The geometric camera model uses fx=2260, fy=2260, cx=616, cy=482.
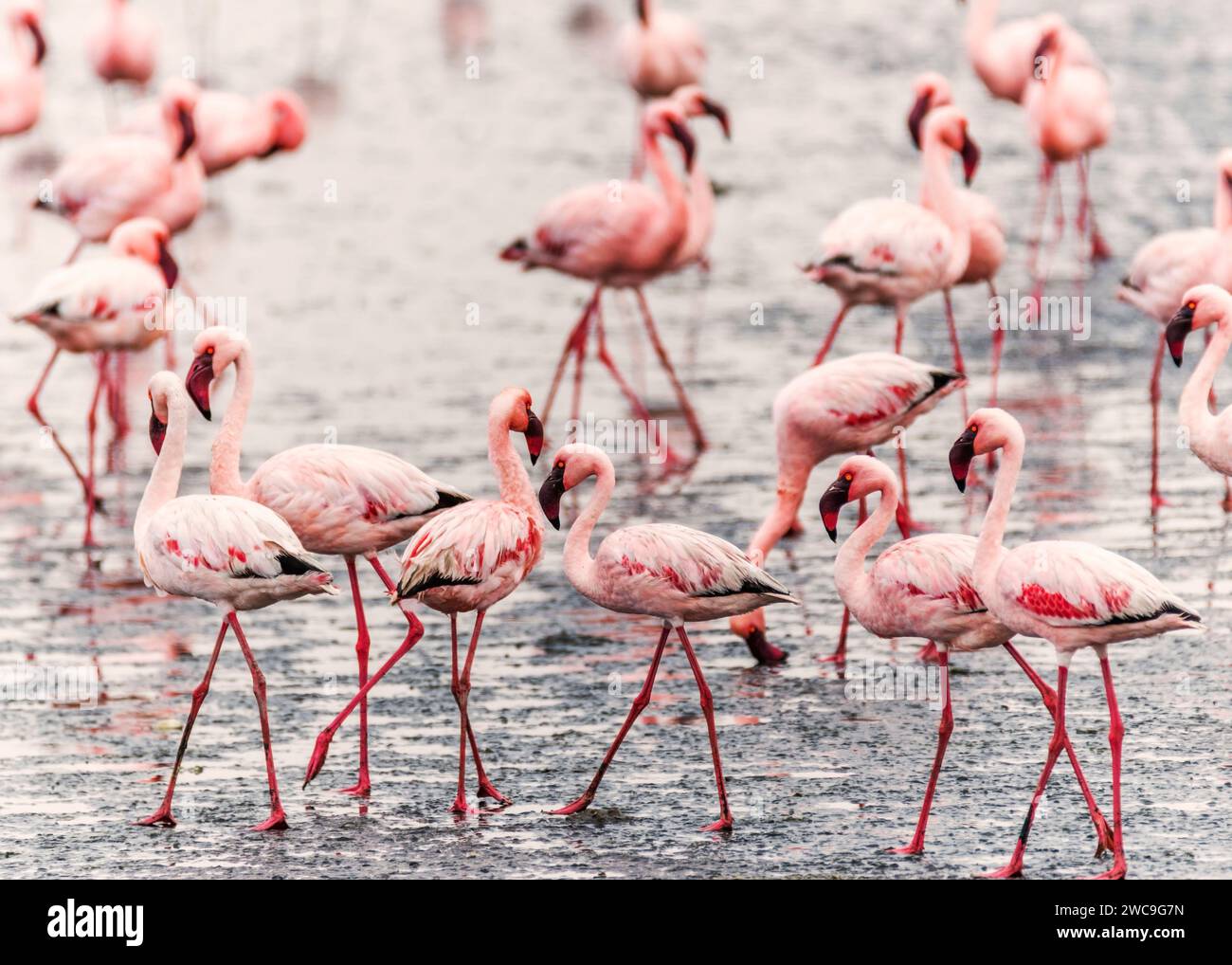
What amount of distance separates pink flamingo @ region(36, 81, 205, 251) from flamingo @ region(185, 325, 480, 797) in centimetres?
503

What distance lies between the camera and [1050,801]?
688cm

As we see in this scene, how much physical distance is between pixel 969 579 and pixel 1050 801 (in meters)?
0.73

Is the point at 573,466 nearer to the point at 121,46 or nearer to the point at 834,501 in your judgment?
the point at 834,501

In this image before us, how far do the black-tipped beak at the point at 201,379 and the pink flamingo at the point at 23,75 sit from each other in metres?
8.70

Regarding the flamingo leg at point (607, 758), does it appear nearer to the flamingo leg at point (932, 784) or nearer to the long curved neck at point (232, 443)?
the flamingo leg at point (932, 784)

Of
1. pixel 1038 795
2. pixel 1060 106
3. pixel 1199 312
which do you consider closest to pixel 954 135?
pixel 1199 312

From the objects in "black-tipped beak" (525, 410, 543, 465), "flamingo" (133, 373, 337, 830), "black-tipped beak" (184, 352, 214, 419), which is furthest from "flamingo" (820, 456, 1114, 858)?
"black-tipped beak" (184, 352, 214, 419)

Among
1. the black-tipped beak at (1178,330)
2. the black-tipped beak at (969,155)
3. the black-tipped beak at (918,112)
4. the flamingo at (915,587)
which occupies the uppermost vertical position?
the black-tipped beak at (918,112)

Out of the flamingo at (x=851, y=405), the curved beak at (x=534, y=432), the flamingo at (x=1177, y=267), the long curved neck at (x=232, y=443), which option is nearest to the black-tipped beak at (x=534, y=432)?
the curved beak at (x=534, y=432)

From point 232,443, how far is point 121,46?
1084 centimetres

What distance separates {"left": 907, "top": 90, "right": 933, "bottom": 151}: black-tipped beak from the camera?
11.9m

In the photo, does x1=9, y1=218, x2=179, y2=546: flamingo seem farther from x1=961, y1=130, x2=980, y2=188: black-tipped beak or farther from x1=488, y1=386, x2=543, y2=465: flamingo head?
x1=961, y1=130, x2=980, y2=188: black-tipped beak

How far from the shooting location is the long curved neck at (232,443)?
758 cm
